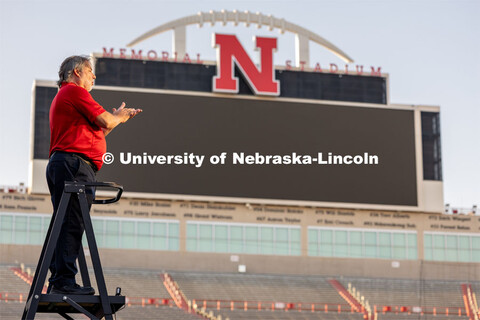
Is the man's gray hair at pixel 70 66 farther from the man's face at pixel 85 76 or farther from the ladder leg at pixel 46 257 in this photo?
the ladder leg at pixel 46 257

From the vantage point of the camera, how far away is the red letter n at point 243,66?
4588cm

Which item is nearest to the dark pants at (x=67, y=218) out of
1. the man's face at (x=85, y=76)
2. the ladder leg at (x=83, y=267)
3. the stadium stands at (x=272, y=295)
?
the ladder leg at (x=83, y=267)

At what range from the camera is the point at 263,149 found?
44.8 metres

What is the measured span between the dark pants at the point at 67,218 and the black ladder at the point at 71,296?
110mm

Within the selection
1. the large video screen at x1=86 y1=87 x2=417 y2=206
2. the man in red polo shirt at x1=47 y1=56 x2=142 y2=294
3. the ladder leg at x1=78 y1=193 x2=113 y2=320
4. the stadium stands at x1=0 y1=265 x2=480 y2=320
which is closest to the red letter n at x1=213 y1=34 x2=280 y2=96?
the large video screen at x1=86 y1=87 x2=417 y2=206

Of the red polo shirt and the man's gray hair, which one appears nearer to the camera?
the red polo shirt

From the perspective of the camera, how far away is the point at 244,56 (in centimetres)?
4678

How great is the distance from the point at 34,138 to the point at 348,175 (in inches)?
617

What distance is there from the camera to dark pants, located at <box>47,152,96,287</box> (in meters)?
6.06

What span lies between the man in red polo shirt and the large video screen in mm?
36465

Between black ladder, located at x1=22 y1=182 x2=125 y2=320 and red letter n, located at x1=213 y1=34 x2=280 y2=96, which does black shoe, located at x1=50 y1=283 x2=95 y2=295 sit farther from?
red letter n, located at x1=213 y1=34 x2=280 y2=96

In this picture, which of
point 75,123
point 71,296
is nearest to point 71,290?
point 71,296

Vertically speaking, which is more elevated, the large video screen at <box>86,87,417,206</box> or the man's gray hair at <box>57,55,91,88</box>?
the large video screen at <box>86,87,417,206</box>

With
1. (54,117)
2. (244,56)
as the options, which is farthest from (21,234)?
(54,117)
